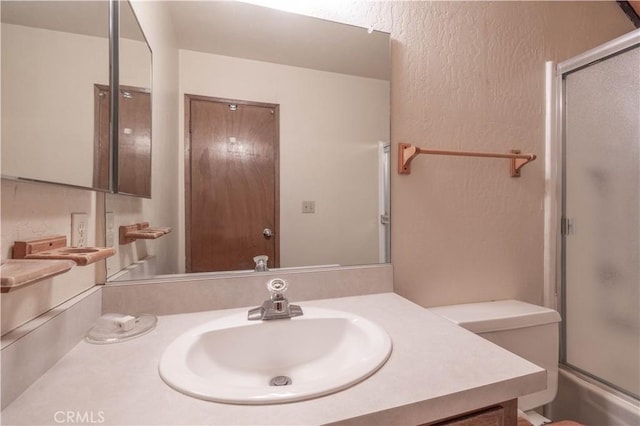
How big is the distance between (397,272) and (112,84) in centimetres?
108

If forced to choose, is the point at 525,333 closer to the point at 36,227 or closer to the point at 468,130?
the point at 468,130

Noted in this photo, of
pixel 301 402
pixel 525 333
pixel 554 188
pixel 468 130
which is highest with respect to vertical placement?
pixel 468 130

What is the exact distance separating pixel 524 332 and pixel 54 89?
5.09 feet

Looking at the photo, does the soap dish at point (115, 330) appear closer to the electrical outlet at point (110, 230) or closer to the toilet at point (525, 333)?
the electrical outlet at point (110, 230)

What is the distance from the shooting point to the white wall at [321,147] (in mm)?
976

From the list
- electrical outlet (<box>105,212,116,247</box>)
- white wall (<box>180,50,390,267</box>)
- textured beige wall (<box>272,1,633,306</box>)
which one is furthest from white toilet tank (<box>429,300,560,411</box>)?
electrical outlet (<box>105,212,116,247</box>)

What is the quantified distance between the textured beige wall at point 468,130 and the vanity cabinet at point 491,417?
60 cm

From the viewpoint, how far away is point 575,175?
1.37 m

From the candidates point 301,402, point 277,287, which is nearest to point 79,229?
point 277,287

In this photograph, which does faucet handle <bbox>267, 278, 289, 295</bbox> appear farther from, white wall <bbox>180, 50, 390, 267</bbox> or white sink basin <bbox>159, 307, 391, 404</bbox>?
white wall <bbox>180, 50, 390, 267</bbox>

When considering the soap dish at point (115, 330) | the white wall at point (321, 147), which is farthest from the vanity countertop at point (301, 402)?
the white wall at point (321, 147)

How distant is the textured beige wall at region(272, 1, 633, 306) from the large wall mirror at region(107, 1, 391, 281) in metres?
0.08

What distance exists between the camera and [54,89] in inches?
21.8

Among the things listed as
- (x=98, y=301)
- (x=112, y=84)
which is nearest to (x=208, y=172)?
(x=112, y=84)
